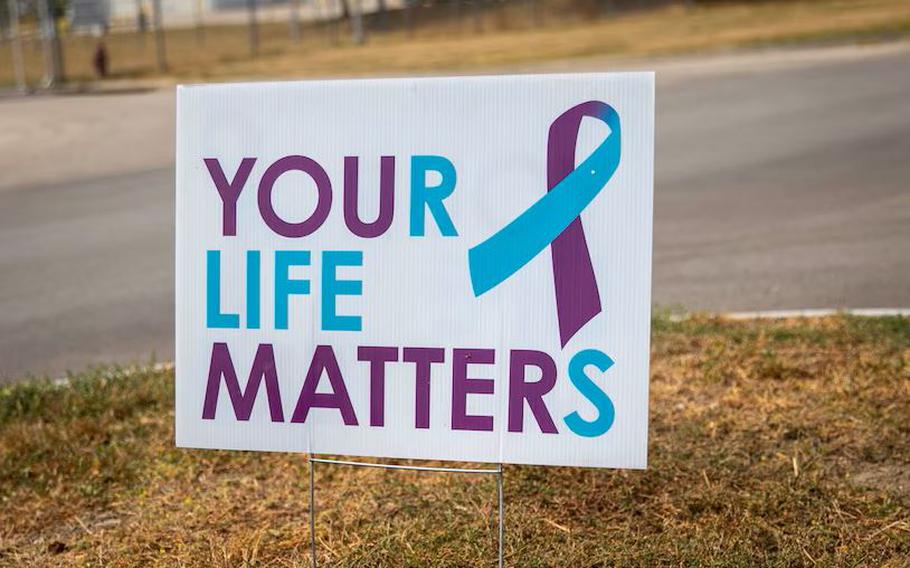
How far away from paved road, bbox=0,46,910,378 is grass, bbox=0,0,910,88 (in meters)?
8.82

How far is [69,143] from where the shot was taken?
18.2 meters

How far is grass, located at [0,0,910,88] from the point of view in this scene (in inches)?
1089

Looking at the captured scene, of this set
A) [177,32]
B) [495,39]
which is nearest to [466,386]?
[495,39]

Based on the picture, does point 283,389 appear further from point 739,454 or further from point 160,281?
point 160,281

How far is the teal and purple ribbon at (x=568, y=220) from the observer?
3.23 m

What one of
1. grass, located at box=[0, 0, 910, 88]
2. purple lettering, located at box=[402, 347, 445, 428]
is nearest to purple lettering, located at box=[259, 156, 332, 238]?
purple lettering, located at box=[402, 347, 445, 428]

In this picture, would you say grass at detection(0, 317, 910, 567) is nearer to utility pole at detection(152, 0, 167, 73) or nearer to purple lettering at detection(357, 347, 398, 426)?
purple lettering at detection(357, 347, 398, 426)

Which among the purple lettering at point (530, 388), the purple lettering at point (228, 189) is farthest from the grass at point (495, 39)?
the purple lettering at point (530, 388)

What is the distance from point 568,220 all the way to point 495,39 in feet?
112

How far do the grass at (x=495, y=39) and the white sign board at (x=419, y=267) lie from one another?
22762 mm

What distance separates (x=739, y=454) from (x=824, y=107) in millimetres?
12094

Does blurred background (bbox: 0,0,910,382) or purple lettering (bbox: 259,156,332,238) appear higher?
purple lettering (bbox: 259,156,332,238)

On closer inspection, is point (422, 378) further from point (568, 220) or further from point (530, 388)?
point (568, 220)

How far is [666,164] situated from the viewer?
1258 centimetres
